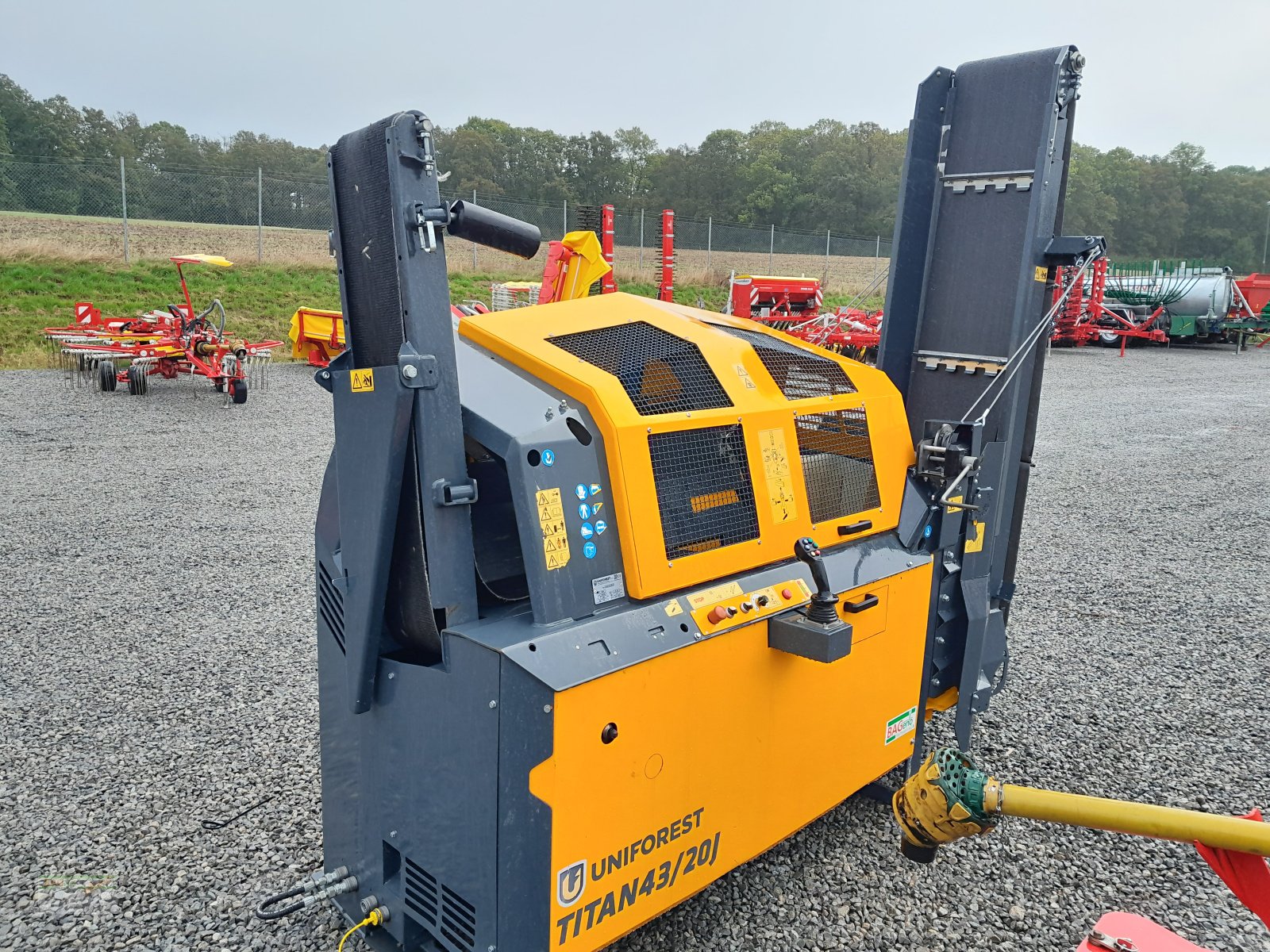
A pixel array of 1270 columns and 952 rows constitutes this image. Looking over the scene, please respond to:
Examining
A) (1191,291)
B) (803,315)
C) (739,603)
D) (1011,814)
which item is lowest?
(1011,814)

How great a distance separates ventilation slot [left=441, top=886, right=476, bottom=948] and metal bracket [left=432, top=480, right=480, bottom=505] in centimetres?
97

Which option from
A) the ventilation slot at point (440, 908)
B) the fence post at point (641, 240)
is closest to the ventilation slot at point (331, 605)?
the ventilation slot at point (440, 908)

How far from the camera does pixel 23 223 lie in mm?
21594

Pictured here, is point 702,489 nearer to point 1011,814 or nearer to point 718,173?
point 1011,814

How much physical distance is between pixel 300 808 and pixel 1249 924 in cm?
329

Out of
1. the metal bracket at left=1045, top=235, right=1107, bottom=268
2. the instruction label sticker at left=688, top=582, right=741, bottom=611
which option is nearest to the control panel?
the instruction label sticker at left=688, top=582, right=741, bottom=611

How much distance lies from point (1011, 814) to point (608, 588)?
108 cm

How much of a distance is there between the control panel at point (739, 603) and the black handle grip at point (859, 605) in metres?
0.12

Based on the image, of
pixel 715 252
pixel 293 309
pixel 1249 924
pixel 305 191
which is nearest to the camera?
pixel 1249 924

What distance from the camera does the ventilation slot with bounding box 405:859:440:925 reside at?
2367mm

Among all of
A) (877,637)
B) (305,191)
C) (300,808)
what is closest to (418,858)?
(300,808)

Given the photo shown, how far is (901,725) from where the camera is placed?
3436 millimetres

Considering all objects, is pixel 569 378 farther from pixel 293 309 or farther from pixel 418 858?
pixel 293 309

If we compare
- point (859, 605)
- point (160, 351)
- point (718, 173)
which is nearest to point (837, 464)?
point (859, 605)
